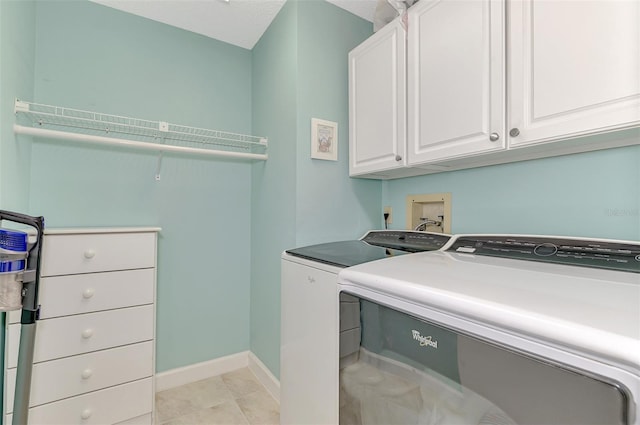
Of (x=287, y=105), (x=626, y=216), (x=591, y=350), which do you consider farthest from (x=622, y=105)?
(x=287, y=105)

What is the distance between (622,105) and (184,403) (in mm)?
2566

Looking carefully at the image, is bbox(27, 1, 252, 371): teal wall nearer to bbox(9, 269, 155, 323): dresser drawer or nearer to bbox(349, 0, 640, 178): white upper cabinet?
bbox(9, 269, 155, 323): dresser drawer

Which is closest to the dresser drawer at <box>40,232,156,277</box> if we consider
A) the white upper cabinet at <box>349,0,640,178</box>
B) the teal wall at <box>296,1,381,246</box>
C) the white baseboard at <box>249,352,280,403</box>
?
the teal wall at <box>296,1,381,246</box>

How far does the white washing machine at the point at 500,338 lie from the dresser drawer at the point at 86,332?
47.8 inches

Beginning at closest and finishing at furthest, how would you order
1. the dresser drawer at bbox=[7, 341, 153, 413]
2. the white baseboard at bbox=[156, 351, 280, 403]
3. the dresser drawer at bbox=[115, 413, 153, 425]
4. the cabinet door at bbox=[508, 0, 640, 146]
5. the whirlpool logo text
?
the whirlpool logo text → the cabinet door at bbox=[508, 0, 640, 146] → the dresser drawer at bbox=[7, 341, 153, 413] → the dresser drawer at bbox=[115, 413, 153, 425] → the white baseboard at bbox=[156, 351, 280, 403]

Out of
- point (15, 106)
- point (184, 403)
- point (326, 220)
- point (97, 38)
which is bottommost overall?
point (184, 403)

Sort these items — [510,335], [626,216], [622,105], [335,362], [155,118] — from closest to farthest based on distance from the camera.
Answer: [510,335], [622,105], [626,216], [335,362], [155,118]

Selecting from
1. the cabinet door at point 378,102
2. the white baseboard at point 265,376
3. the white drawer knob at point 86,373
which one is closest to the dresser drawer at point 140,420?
the white drawer knob at point 86,373

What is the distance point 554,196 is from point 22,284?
2.01 meters

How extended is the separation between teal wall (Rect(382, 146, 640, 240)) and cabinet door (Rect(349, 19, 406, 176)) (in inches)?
15.3

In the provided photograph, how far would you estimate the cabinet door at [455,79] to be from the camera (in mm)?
1098

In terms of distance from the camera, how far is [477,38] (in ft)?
3.73

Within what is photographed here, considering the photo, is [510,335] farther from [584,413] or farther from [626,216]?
[626,216]

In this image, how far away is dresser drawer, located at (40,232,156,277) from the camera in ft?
4.56
